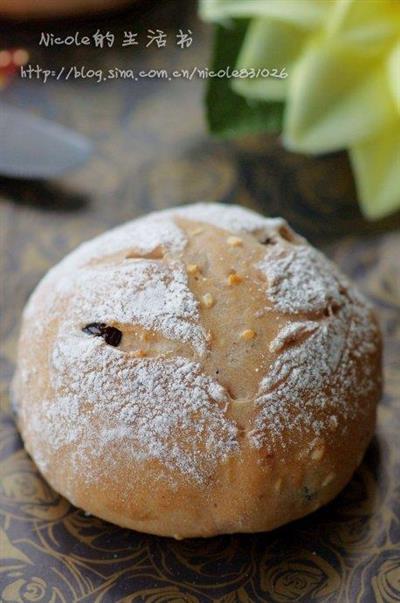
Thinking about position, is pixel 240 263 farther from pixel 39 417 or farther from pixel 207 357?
pixel 39 417

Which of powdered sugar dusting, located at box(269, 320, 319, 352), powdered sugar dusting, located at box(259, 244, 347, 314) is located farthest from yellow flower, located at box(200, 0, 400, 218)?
powdered sugar dusting, located at box(269, 320, 319, 352)

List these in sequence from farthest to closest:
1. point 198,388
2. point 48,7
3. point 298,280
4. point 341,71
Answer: point 48,7 < point 341,71 < point 298,280 < point 198,388

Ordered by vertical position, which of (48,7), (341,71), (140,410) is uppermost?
(341,71)

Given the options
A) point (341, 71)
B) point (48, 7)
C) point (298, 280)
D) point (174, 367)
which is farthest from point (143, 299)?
point (48, 7)

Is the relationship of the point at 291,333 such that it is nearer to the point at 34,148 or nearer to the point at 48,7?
the point at 34,148

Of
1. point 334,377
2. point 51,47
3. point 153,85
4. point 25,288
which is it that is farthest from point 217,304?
point 51,47

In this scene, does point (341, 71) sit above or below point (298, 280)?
above

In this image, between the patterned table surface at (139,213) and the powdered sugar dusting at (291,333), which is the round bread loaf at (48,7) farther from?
the powdered sugar dusting at (291,333)
